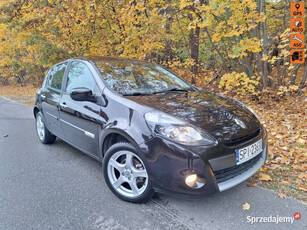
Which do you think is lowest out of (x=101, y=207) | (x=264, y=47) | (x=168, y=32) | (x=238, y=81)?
(x=101, y=207)

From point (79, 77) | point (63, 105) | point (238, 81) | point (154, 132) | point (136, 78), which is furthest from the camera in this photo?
point (238, 81)

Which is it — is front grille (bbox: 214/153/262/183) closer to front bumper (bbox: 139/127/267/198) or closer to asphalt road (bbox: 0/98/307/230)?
Result: front bumper (bbox: 139/127/267/198)

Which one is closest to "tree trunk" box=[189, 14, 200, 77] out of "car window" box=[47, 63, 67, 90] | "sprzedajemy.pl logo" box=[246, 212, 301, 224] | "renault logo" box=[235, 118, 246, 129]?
"car window" box=[47, 63, 67, 90]

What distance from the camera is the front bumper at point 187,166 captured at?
75.1 inches

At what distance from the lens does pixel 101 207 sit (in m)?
2.29

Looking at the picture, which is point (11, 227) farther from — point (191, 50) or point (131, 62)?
point (191, 50)

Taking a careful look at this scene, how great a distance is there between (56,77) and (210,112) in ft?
9.51

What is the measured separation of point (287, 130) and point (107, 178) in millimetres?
3912

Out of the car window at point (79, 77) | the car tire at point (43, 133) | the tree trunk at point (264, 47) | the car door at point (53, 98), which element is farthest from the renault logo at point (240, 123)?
the tree trunk at point (264, 47)

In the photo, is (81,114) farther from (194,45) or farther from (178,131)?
(194,45)

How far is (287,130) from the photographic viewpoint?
14.6ft

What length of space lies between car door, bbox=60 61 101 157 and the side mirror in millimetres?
69

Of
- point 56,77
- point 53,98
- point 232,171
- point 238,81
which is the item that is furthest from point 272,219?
point 238,81

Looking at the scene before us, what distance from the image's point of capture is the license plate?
6.83ft
